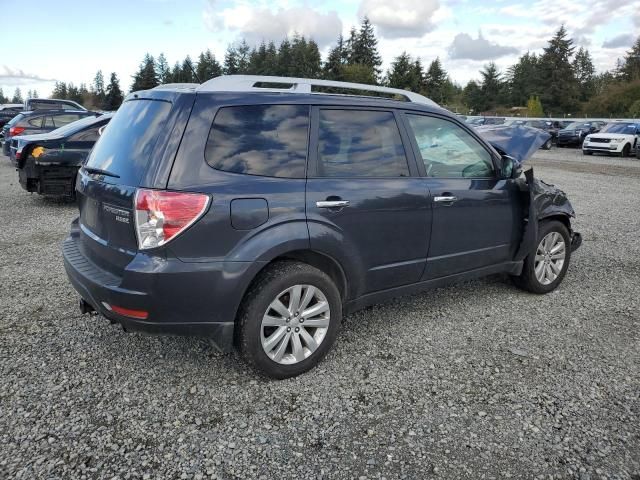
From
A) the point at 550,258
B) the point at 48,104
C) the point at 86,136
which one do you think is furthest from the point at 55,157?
the point at 48,104

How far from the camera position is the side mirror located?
14.0 ft

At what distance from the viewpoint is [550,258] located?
4.86 metres

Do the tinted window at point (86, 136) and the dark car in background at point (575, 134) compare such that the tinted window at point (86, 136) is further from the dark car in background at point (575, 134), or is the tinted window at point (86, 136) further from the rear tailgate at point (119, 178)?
the dark car in background at point (575, 134)

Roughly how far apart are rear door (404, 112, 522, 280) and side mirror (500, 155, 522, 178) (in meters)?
0.06

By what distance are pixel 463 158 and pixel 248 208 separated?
6.62 ft

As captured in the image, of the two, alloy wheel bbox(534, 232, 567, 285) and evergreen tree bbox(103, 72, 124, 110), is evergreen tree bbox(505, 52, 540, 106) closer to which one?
evergreen tree bbox(103, 72, 124, 110)

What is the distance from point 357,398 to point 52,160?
7.42 meters

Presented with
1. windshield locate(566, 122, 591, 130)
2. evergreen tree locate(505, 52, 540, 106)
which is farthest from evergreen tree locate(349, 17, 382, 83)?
windshield locate(566, 122, 591, 130)

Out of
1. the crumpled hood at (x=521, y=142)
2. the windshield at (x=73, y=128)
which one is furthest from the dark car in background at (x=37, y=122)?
the crumpled hood at (x=521, y=142)

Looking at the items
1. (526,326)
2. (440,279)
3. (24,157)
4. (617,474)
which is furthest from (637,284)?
(24,157)

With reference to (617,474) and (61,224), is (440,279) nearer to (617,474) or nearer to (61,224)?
(617,474)

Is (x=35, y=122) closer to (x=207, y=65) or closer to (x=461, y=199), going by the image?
(x=461, y=199)

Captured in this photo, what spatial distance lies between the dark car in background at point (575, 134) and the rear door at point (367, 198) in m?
30.6

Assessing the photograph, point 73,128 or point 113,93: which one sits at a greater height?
point 113,93
